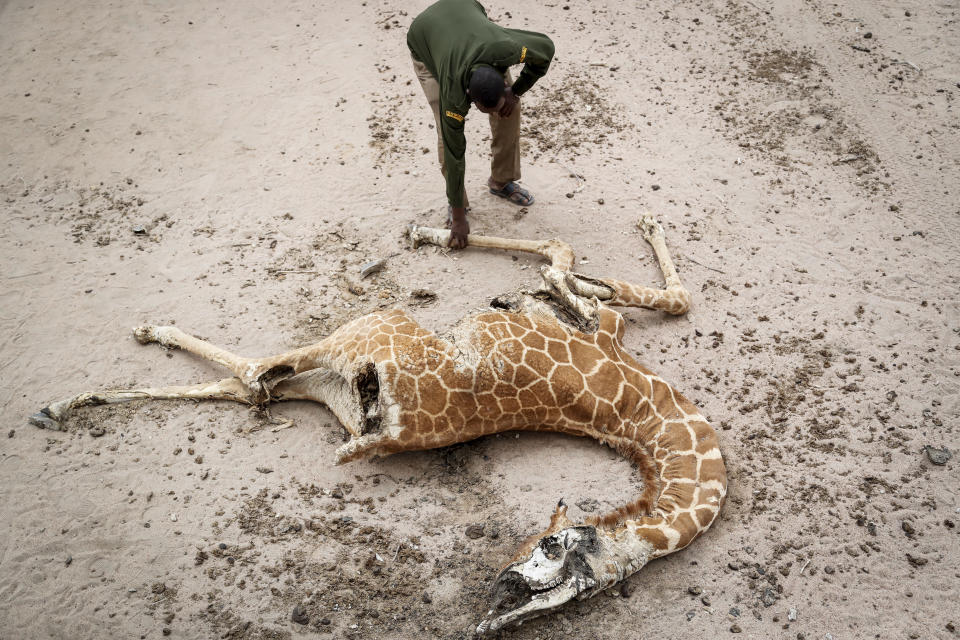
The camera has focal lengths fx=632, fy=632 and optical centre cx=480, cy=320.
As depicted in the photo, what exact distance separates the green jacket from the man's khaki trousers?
200 mm

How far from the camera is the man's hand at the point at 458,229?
218 inches

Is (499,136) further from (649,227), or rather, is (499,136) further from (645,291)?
(645,291)

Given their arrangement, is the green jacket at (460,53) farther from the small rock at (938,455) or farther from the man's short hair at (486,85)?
the small rock at (938,455)

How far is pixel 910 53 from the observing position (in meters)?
7.34

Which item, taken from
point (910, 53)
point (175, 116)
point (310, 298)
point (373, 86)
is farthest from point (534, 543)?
point (910, 53)

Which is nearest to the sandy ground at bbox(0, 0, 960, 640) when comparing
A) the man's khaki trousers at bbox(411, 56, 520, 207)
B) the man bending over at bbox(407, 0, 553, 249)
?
the man's khaki trousers at bbox(411, 56, 520, 207)

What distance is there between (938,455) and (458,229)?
391cm

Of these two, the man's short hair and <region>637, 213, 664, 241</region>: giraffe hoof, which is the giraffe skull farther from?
<region>637, 213, 664, 241</region>: giraffe hoof

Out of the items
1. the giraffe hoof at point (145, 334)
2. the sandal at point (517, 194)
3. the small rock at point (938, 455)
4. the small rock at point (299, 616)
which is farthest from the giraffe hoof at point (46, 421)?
the small rock at point (938, 455)

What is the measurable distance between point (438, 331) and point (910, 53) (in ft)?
21.7

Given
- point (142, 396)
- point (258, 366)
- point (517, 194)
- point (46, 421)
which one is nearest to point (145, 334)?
point (142, 396)

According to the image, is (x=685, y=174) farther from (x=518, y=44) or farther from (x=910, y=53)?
(x=910, y=53)

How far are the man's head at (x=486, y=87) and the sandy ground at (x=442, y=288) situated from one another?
154 cm

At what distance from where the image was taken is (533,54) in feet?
16.5
